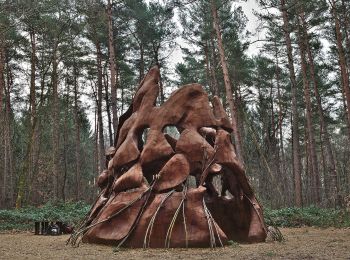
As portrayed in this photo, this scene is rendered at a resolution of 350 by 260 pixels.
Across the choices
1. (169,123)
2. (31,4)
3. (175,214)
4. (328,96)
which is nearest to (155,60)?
(328,96)

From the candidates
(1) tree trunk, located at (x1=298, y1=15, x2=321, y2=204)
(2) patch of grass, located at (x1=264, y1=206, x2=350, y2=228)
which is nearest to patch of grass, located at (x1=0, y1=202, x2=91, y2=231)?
(2) patch of grass, located at (x1=264, y1=206, x2=350, y2=228)

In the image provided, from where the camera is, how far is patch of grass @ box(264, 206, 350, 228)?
1434cm

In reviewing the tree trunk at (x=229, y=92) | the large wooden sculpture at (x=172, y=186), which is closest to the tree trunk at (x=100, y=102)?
the tree trunk at (x=229, y=92)

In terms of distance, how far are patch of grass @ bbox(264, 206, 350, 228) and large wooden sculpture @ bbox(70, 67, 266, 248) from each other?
16.1 ft

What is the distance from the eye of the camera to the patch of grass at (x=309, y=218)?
14344 mm

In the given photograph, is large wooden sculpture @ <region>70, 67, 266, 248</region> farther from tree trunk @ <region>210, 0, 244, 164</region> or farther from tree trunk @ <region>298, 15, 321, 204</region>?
tree trunk @ <region>298, 15, 321, 204</region>

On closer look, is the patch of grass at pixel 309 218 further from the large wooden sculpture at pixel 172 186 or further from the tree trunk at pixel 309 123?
the large wooden sculpture at pixel 172 186

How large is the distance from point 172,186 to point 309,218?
9270 millimetres

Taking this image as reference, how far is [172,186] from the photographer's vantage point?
849 cm

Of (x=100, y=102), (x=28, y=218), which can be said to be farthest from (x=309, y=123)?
(x=28, y=218)

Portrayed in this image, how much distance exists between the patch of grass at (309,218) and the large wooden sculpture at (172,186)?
491cm

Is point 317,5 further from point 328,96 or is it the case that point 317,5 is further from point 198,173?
point 198,173

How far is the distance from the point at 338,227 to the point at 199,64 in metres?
16.1

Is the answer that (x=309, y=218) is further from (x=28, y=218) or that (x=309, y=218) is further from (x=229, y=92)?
(x=28, y=218)
